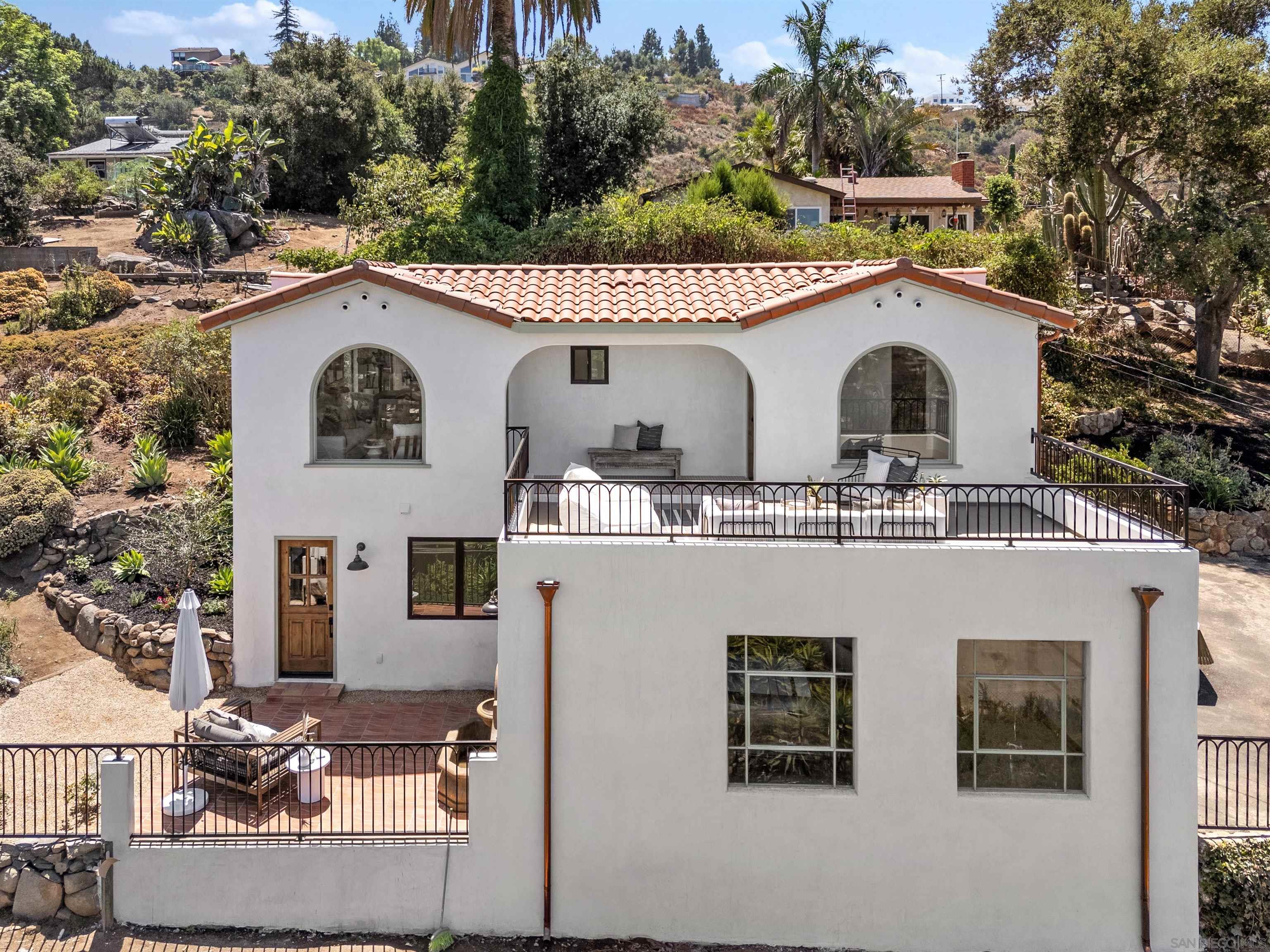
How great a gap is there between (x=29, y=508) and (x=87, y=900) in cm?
1094

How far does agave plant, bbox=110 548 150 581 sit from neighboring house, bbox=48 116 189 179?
161 feet

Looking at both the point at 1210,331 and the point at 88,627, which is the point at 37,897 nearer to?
the point at 88,627

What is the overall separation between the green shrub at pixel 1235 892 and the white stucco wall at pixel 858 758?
156 cm

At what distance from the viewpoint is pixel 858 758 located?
1073 centimetres

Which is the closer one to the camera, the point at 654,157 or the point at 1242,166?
the point at 1242,166

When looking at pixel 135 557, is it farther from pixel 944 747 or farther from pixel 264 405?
pixel 944 747

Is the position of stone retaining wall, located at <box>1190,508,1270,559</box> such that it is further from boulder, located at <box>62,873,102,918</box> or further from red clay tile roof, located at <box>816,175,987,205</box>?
red clay tile roof, located at <box>816,175,987,205</box>

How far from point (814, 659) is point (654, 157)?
221 ft

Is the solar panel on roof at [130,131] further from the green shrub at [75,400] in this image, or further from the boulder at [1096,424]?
the boulder at [1096,424]

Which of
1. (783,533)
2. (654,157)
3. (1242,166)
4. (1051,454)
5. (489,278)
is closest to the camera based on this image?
(783,533)

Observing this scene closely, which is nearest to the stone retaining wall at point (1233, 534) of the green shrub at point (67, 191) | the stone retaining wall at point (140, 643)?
the stone retaining wall at point (140, 643)

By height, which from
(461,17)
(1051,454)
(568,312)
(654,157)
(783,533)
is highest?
(654,157)

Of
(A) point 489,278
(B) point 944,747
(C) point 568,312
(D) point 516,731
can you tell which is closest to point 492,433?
(C) point 568,312

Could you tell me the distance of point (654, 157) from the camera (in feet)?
238
